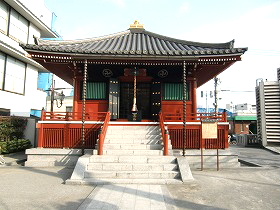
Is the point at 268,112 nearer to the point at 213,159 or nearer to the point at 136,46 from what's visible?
the point at 213,159

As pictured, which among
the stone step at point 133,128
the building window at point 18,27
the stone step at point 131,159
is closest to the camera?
the stone step at point 131,159

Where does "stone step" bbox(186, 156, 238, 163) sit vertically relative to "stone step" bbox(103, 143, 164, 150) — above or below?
below

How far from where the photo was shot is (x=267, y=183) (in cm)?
752

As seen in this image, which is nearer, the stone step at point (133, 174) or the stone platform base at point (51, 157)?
the stone step at point (133, 174)

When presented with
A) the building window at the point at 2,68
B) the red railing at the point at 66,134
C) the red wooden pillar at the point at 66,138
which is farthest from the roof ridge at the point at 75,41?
the building window at the point at 2,68

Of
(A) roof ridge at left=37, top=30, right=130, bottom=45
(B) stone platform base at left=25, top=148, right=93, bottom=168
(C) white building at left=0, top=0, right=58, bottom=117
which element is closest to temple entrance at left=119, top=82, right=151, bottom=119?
(A) roof ridge at left=37, top=30, right=130, bottom=45

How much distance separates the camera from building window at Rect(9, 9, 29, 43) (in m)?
19.4

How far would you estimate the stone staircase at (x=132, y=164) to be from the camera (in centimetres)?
749

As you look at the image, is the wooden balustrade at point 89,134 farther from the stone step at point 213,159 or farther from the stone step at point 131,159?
the stone step at point 131,159

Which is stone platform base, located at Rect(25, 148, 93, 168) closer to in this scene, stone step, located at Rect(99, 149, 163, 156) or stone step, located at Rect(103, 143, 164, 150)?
stone step, located at Rect(103, 143, 164, 150)

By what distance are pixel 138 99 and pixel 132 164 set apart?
6.59m

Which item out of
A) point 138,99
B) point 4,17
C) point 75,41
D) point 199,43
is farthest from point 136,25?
point 4,17

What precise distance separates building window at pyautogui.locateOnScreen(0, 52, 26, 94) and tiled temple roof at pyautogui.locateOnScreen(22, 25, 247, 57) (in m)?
9.17

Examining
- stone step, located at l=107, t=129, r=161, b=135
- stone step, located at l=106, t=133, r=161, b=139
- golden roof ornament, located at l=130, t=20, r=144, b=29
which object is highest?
golden roof ornament, located at l=130, t=20, r=144, b=29
